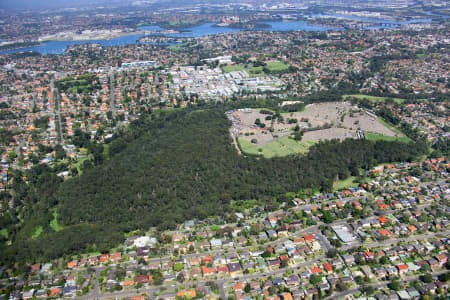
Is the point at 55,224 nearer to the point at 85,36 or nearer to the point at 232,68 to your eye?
the point at 232,68

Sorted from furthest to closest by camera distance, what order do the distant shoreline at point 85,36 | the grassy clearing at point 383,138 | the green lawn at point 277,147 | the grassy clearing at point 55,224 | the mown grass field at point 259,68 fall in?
the distant shoreline at point 85,36, the mown grass field at point 259,68, the grassy clearing at point 383,138, the green lawn at point 277,147, the grassy clearing at point 55,224

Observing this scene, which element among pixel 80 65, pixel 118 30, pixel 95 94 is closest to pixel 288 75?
pixel 95 94

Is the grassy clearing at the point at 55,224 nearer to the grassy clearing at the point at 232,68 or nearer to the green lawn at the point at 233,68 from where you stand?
the grassy clearing at the point at 232,68

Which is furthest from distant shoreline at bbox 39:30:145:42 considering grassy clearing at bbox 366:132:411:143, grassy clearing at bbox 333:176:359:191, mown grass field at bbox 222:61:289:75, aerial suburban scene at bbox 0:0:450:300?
grassy clearing at bbox 333:176:359:191

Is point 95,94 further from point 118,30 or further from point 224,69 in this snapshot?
point 118,30

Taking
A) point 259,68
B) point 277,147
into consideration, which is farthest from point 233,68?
point 277,147

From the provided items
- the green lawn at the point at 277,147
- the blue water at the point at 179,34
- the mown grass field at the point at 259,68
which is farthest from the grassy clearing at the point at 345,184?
the blue water at the point at 179,34
